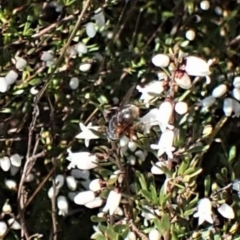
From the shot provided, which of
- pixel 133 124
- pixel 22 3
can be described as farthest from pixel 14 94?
pixel 133 124

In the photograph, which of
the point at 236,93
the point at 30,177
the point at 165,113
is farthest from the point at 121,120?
the point at 30,177

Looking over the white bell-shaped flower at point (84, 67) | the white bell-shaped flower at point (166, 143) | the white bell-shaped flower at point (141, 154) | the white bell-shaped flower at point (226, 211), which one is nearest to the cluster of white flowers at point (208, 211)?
the white bell-shaped flower at point (226, 211)

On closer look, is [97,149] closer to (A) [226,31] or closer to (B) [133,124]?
(B) [133,124]

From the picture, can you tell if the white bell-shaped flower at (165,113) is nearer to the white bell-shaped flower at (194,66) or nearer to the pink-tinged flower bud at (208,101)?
the white bell-shaped flower at (194,66)

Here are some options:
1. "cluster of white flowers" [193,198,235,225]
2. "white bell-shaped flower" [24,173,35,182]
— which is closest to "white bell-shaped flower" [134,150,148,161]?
"white bell-shaped flower" [24,173,35,182]

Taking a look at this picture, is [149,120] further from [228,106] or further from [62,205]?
[62,205]

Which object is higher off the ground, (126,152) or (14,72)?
(14,72)
